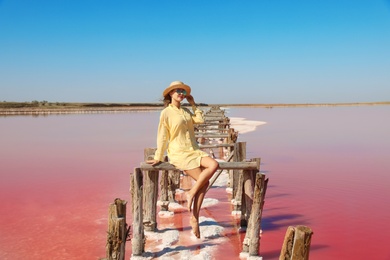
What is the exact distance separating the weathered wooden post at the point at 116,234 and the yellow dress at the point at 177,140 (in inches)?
51.6

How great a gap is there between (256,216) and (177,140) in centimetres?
165

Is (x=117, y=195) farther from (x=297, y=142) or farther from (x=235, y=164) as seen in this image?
(x=297, y=142)

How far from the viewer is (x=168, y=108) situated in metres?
5.93

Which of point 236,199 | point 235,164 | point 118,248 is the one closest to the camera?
point 118,248

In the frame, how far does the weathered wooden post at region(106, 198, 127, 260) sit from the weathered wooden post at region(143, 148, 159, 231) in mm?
2005

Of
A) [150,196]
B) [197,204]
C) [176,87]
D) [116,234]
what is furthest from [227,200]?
[116,234]

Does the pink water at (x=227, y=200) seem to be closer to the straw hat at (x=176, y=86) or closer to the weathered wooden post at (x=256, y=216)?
the weathered wooden post at (x=256, y=216)

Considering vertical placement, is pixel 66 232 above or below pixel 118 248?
below

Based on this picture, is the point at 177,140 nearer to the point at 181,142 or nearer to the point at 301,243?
the point at 181,142

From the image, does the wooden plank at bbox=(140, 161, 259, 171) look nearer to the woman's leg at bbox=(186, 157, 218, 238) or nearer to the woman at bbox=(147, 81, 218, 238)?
the woman at bbox=(147, 81, 218, 238)

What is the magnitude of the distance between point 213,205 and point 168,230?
2091mm

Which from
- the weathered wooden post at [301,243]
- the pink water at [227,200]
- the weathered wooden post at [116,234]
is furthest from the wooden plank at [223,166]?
the weathered wooden post at [301,243]

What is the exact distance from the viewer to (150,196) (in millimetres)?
7090

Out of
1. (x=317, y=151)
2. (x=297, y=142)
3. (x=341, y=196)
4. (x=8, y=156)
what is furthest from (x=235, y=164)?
(x=297, y=142)
